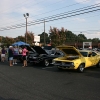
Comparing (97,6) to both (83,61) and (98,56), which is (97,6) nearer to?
(98,56)

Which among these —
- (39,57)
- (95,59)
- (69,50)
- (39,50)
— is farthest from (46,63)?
(95,59)

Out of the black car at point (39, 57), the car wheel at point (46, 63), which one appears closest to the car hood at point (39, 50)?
the black car at point (39, 57)

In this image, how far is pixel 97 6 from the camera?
17922 millimetres

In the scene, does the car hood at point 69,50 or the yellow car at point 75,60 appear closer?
the yellow car at point 75,60

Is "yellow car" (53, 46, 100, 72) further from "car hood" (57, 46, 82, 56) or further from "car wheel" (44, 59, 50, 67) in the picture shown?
"car wheel" (44, 59, 50, 67)

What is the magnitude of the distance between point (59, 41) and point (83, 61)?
4908 cm

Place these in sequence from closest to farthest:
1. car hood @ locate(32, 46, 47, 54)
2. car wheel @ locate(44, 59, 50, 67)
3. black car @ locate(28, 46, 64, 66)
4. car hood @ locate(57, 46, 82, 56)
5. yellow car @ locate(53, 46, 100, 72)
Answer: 1. yellow car @ locate(53, 46, 100, 72)
2. car hood @ locate(57, 46, 82, 56)
3. black car @ locate(28, 46, 64, 66)
4. car wheel @ locate(44, 59, 50, 67)
5. car hood @ locate(32, 46, 47, 54)

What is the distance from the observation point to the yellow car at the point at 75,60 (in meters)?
11.7

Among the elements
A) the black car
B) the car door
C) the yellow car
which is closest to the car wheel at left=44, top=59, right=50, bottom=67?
the black car

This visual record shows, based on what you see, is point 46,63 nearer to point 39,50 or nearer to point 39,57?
point 39,57

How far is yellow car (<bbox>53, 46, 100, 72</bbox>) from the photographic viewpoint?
459 inches

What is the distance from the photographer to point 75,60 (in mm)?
11664

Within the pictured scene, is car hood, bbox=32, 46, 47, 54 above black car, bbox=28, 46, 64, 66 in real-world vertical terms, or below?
above

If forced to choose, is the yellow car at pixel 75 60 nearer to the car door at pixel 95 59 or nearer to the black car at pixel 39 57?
the car door at pixel 95 59
